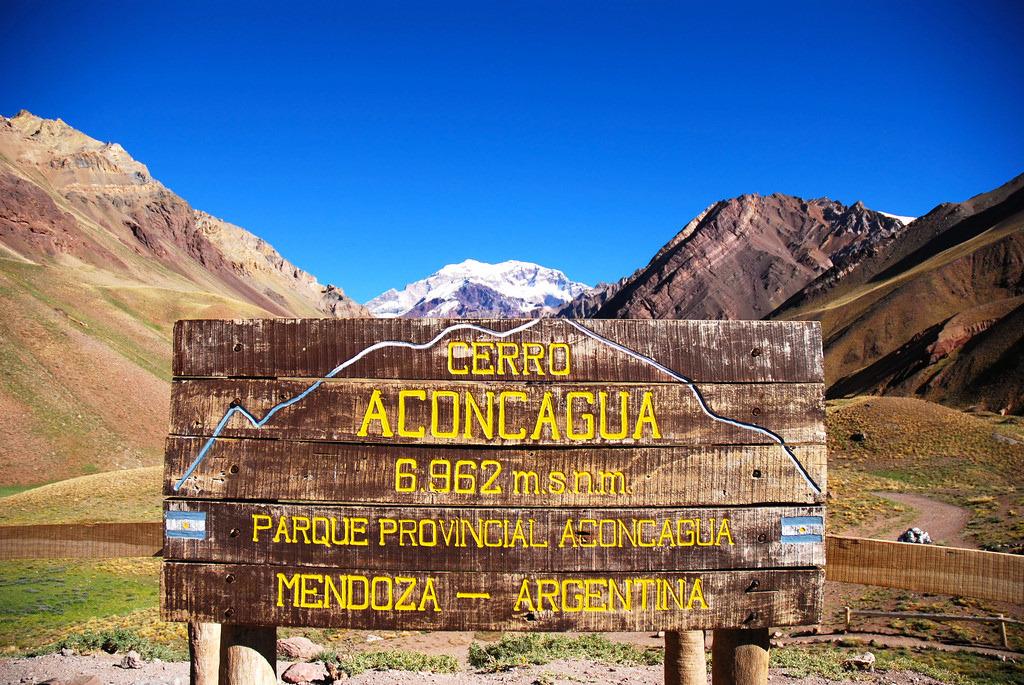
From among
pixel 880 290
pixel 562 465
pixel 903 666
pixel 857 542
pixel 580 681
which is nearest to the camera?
pixel 562 465

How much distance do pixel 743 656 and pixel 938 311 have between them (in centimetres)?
11428

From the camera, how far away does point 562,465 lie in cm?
368

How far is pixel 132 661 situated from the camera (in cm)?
705

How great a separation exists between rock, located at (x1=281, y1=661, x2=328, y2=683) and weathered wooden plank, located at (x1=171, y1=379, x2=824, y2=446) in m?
4.40

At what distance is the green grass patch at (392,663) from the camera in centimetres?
737

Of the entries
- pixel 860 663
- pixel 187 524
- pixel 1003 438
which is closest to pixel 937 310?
pixel 1003 438

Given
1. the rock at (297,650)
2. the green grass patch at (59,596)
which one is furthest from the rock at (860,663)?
the green grass patch at (59,596)

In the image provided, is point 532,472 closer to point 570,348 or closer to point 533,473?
point 533,473

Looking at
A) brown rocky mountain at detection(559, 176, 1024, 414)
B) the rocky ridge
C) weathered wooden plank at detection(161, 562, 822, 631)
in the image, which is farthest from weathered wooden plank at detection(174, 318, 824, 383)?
the rocky ridge

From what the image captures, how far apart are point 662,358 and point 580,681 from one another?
4576 millimetres

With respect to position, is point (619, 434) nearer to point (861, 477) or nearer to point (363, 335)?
point (363, 335)

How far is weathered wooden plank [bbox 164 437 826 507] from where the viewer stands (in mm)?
3686

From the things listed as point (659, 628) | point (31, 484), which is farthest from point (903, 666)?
point (31, 484)

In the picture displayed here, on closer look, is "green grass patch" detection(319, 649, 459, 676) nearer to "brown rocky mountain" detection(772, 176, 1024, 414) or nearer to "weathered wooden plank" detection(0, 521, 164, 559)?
"weathered wooden plank" detection(0, 521, 164, 559)
